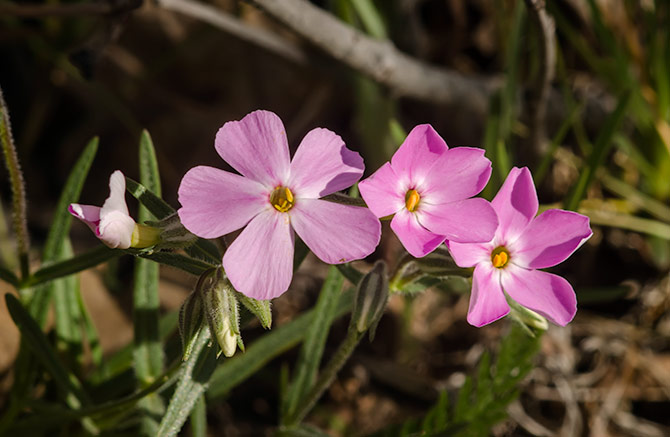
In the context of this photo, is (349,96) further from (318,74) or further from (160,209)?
(160,209)

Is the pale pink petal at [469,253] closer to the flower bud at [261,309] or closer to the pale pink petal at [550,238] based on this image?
the pale pink petal at [550,238]

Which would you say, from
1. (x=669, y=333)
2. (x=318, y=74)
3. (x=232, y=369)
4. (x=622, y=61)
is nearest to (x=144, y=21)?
(x=318, y=74)

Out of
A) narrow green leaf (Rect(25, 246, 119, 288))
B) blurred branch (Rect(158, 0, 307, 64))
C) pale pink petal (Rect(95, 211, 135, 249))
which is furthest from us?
blurred branch (Rect(158, 0, 307, 64))

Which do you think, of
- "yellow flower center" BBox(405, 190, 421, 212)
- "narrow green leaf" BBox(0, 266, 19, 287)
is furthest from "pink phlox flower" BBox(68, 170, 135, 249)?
"narrow green leaf" BBox(0, 266, 19, 287)

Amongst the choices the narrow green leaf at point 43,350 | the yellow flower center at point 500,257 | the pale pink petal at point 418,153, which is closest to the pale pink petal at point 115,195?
the pale pink petal at point 418,153

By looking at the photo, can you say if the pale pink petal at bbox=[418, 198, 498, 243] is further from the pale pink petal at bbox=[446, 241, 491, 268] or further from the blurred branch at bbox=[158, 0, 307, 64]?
the blurred branch at bbox=[158, 0, 307, 64]

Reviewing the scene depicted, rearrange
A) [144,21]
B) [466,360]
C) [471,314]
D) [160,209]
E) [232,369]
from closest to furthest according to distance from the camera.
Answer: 1. [471,314]
2. [160,209]
3. [232,369]
4. [466,360]
5. [144,21]

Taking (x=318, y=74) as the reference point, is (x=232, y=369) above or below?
below
